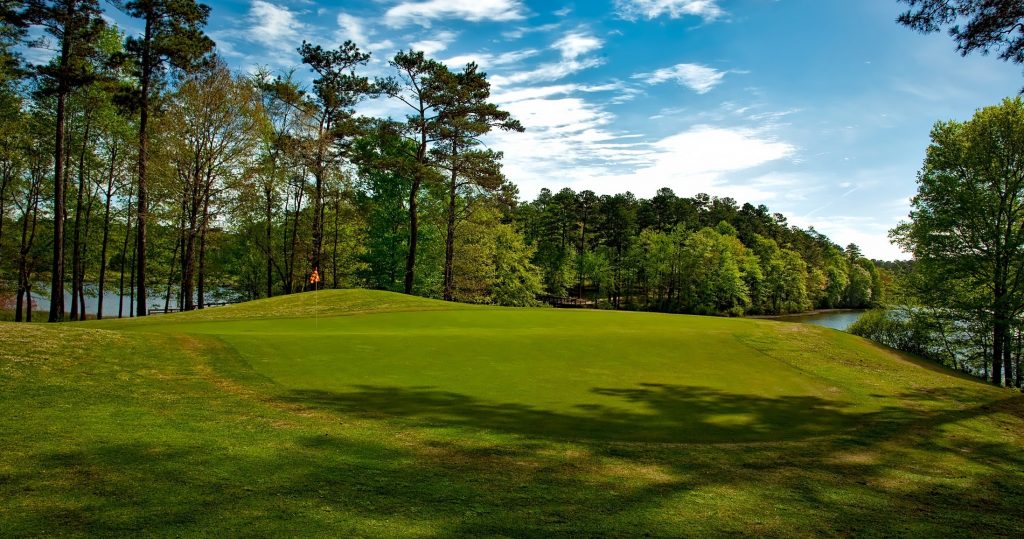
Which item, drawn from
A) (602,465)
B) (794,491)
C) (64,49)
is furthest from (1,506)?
(64,49)

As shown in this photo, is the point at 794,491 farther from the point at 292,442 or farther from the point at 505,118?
the point at 505,118

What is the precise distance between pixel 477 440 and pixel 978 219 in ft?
105

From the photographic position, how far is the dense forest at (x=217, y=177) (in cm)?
2573

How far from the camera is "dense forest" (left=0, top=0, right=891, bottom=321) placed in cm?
2573

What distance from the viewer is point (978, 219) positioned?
26.7 meters

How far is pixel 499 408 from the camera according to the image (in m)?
9.02

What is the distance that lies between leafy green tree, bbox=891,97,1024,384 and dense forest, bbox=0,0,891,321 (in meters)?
25.9

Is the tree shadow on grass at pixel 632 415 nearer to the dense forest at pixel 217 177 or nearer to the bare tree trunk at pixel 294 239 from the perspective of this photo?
the dense forest at pixel 217 177

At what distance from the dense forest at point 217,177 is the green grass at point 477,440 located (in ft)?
63.3

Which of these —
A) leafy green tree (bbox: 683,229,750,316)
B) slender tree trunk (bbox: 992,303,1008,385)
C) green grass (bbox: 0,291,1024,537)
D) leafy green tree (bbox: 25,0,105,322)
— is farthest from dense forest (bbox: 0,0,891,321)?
slender tree trunk (bbox: 992,303,1008,385)

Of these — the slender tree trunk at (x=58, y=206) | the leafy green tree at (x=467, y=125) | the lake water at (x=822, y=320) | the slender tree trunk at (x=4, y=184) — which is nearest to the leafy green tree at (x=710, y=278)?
the lake water at (x=822, y=320)

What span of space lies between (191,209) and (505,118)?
2192 centimetres

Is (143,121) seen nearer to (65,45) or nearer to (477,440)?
(65,45)

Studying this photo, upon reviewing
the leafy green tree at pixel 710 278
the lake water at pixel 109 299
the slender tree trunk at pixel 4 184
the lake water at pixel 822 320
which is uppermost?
the slender tree trunk at pixel 4 184
